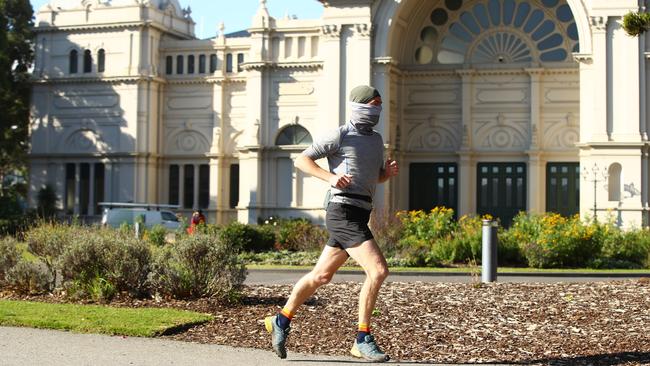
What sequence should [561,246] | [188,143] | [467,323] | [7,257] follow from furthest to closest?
[188,143]
[561,246]
[7,257]
[467,323]

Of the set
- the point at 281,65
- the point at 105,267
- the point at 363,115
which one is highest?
the point at 281,65

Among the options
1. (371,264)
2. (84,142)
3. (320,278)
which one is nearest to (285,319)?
(320,278)

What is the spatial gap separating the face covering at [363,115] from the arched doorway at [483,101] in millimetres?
36743

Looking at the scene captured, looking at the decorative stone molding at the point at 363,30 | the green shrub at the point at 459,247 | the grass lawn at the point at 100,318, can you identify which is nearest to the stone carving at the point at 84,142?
the decorative stone molding at the point at 363,30

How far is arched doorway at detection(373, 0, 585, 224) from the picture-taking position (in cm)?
4759

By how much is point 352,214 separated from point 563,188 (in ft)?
129

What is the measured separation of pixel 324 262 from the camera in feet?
32.2

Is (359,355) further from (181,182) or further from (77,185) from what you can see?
(77,185)

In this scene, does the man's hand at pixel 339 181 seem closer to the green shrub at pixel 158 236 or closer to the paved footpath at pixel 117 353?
the paved footpath at pixel 117 353

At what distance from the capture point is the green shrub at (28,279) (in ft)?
51.4

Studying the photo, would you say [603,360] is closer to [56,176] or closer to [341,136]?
[341,136]

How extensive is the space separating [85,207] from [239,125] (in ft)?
33.3

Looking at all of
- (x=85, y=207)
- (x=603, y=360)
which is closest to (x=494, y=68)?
(x=85, y=207)

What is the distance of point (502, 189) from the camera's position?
159 feet
